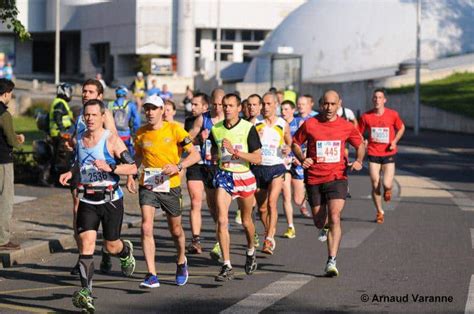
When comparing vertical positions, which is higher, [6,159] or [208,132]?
[208,132]

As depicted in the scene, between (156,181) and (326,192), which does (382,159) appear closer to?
(326,192)

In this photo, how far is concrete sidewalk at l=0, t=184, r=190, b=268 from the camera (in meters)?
12.9

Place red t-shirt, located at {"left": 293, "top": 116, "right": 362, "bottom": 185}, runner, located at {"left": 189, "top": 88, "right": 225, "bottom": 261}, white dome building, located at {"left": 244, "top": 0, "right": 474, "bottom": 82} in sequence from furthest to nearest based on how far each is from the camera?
Result: white dome building, located at {"left": 244, "top": 0, "right": 474, "bottom": 82} < runner, located at {"left": 189, "top": 88, "right": 225, "bottom": 261} < red t-shirt, located at {"left": 293, "top": 116, "right": 362, "bottom": 185}

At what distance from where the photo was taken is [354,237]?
14633 millimetres

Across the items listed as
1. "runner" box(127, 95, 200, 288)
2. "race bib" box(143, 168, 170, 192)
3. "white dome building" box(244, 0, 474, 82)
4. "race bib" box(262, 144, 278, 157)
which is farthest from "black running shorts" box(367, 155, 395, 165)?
"white dome building" box(244, 0, 474, 82)

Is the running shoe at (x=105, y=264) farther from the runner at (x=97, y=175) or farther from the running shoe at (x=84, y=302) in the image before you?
the running shoe at (x=84, y=302)

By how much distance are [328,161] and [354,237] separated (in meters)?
3.02

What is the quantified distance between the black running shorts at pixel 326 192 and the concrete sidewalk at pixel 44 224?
3263 mm

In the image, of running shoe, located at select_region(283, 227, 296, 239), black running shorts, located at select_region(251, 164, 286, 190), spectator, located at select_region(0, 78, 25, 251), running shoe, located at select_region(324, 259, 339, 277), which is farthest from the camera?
running shoe, located at select_region(283, 227, 296, 239)

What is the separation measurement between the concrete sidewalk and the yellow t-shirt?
2415 mm

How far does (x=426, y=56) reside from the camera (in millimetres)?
70688

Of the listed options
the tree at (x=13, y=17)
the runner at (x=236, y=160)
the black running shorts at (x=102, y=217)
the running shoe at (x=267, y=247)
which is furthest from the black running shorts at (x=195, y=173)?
the tree at (x=13, y=17)

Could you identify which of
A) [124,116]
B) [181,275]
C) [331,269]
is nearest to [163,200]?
[181,275]

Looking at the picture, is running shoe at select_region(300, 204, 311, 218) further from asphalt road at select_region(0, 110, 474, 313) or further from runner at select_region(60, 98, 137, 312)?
runner at select_region(60, 98, 137, 312)
